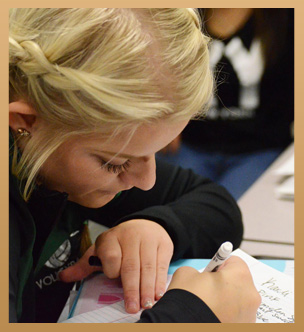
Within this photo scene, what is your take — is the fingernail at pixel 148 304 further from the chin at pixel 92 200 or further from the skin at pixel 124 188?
the chin at pixel 92 200

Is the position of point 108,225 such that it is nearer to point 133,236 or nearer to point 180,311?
point 133,236

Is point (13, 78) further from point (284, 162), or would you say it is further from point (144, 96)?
point (284, 162)

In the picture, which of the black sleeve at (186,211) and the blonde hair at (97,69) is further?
the black sleeve at (186,211)

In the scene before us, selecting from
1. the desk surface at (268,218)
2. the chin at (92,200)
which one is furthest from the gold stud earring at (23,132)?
the desk surface at (268,218)

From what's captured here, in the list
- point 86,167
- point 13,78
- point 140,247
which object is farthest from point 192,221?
point 13,78

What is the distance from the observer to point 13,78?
48 centimetres

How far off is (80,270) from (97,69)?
335 mm

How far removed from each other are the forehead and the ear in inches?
2.7

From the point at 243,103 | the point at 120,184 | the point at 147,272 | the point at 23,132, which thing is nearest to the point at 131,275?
the point at 147,272

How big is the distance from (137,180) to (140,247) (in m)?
0.11

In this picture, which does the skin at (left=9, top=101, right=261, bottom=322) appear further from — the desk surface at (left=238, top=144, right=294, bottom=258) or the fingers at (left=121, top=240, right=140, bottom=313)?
the desk surface at (left=238, top=144, right=294, bottom=258)

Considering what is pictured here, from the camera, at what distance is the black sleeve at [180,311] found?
0.47 meters

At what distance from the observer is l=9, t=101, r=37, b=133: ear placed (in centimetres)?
48

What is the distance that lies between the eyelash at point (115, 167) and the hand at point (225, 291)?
15cm
